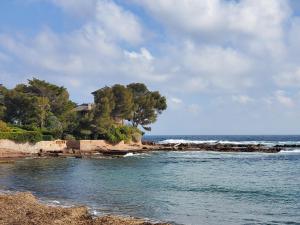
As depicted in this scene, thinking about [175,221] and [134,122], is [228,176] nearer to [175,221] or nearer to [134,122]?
[175,221]

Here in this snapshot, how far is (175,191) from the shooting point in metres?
30.2

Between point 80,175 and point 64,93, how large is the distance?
43539 mm

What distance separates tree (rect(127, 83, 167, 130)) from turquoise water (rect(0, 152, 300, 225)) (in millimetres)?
53659

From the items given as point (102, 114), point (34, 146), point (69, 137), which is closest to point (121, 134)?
point (102, 114)

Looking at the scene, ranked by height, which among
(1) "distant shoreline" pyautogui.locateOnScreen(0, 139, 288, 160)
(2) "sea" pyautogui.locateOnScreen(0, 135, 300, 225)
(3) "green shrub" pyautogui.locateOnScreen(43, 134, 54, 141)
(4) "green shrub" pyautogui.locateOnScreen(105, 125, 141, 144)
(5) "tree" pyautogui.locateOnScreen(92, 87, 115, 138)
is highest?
(5) "tree" pyautogui.locateOnScreen(92, 87, 115, 138)

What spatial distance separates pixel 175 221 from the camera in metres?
20.5

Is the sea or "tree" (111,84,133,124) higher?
"tree" (111,84,133,124)

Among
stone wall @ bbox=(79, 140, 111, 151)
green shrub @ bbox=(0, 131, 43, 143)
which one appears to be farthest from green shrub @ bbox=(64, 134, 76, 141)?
green shrub @ bbox=(0, 131, 43, 143)

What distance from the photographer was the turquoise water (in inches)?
872

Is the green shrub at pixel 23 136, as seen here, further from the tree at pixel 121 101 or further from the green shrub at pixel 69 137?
the tree at pixel 121 101

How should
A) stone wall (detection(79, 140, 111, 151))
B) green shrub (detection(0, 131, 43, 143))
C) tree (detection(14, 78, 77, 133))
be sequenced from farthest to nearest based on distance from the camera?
1. tree (detection(14, 78, 77, 133))
2. stone wall (detection(79, 140, 111, 151))
3. green shrub (detection(0, 131, 43, 143))

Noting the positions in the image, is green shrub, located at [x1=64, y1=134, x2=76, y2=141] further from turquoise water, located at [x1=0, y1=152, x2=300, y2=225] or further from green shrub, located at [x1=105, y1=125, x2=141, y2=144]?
turquoise water, located at [x1=0, y1=152, x2=300, y2=225]

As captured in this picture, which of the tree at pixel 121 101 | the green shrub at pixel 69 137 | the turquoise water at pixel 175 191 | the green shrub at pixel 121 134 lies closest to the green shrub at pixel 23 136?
the green shrub at pixel 69 137

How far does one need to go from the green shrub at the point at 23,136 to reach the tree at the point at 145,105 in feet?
112
